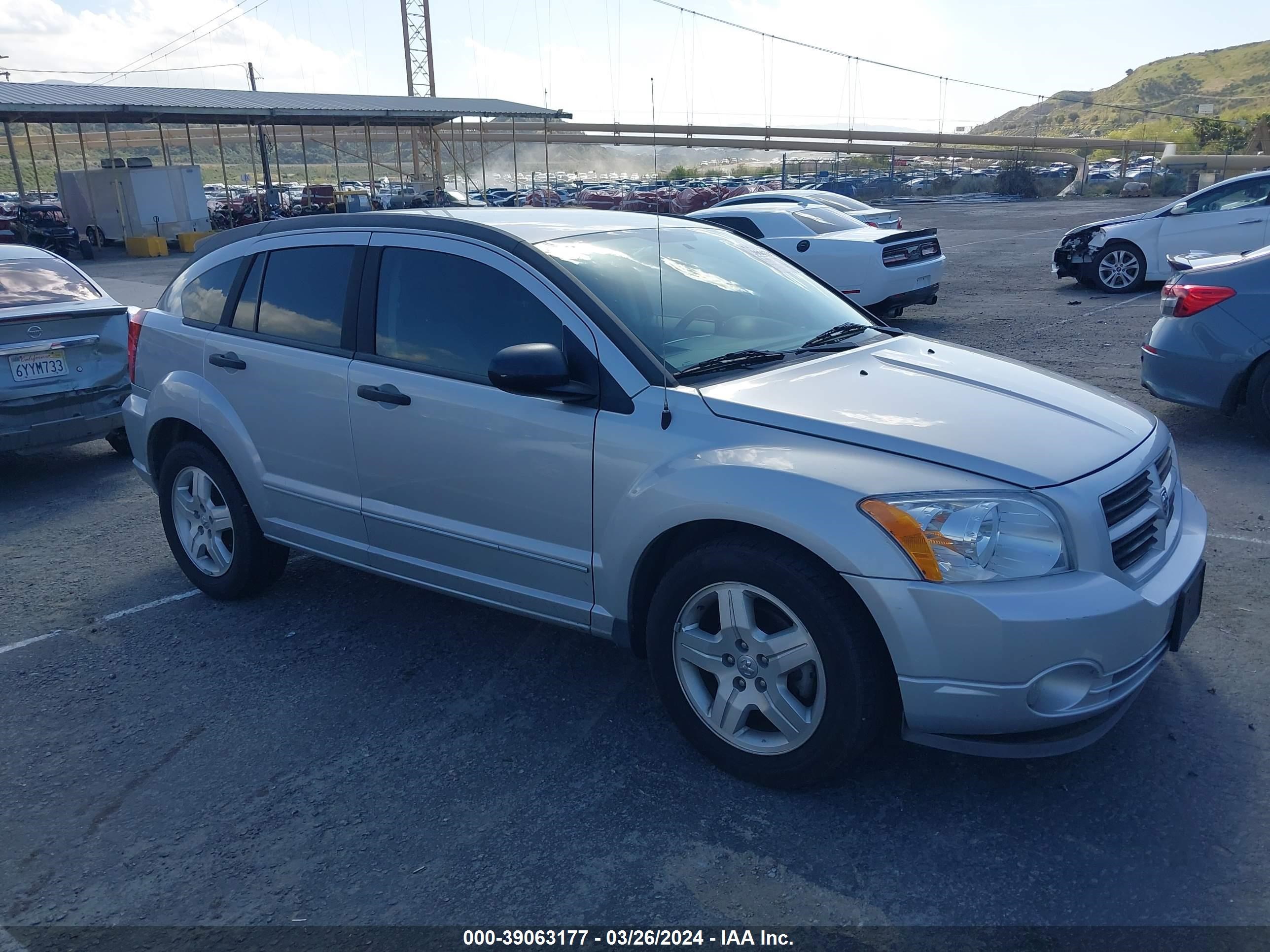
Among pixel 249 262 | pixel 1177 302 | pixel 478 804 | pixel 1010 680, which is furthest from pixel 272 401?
pixel 1177 302

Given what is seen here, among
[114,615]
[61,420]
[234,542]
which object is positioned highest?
[61,420]

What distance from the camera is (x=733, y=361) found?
3.63 metres

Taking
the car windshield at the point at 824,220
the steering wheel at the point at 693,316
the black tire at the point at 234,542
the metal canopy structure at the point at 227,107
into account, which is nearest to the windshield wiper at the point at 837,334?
the steering wheel at the point at 693,316

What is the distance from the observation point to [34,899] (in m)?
2.86

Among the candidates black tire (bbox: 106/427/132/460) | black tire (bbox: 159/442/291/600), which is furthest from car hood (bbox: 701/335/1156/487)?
black tire (bbox: 106/427/132/460)

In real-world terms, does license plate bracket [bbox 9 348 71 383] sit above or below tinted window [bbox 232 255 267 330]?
below

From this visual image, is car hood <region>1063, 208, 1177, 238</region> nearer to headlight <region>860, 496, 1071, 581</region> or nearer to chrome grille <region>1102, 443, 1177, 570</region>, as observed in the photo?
chrome grille <region>1102, 443, 1177, 570</region>

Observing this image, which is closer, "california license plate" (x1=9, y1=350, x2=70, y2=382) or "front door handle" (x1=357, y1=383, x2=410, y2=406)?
"front door handle" (x1=357, y1=383, x2=410, y2=406)

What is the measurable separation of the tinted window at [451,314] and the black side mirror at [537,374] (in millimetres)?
227

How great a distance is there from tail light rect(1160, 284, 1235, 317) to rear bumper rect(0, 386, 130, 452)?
7404mm

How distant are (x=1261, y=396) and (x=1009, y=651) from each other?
4.83 meters

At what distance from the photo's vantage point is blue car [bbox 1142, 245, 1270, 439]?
20.9 ft

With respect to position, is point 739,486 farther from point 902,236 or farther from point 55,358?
point 902,236

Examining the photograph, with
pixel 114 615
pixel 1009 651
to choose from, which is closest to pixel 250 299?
pixel 114 615
